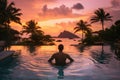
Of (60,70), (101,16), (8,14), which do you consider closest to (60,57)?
(60,70)

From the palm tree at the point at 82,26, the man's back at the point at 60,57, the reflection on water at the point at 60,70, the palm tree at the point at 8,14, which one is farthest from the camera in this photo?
the palm tree at the point at 82,26

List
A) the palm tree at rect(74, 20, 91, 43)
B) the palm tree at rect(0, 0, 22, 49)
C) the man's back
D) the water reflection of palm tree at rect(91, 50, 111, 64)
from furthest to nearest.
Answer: the palm tree at rect(74, 20, 91, 43) < the palm tree at rect(0, 0, 22, 49) < the water reflection of palm tree at rect(91, 50, 111, 64) < the man's back

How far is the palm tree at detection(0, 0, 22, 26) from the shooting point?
41.5m

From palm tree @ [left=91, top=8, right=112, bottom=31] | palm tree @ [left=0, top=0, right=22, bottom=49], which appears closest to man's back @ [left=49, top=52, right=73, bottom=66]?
palm tree @ [left=0, top=0, right=22, bottom=49]

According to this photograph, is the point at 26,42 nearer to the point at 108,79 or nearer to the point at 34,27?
the point at 34,27

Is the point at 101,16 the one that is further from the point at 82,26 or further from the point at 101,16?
the point at 82,26

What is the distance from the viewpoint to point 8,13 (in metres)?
43.7

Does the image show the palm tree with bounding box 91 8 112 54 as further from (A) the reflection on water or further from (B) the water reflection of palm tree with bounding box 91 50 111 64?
(A) the reflection on water

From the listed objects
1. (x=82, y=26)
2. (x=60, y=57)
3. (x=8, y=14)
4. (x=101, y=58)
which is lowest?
(x=101, y=58)

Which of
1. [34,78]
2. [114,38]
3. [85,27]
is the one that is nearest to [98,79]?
[34,78]

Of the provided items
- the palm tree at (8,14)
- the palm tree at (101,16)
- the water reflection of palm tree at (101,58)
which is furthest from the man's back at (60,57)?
the palm tree at (101,16)

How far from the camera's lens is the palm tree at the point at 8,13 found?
136ft

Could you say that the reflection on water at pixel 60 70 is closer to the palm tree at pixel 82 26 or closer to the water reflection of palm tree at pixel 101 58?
the water reflection of palm tree at pixel 101 58

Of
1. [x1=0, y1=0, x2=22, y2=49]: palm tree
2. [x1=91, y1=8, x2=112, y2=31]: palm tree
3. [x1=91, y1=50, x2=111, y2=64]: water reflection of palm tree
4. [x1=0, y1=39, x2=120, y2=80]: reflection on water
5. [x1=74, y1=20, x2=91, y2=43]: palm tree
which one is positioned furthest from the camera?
[x1=74, y1=20, x2=91, y2=43]: palm tree
